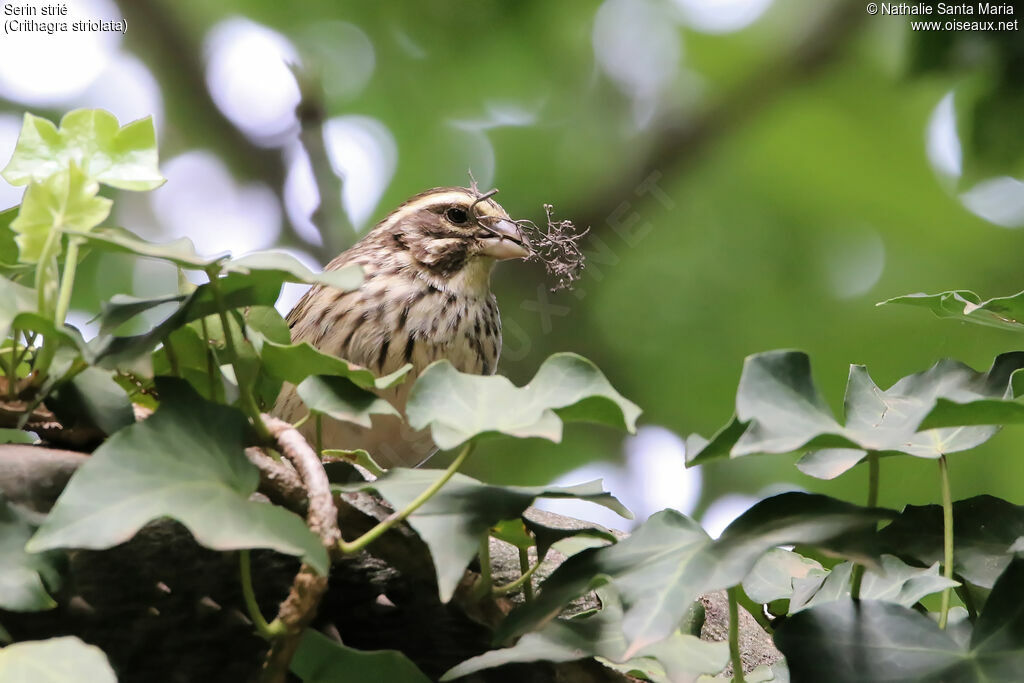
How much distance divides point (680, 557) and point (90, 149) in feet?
2.05

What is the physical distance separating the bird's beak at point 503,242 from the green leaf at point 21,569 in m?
1.52

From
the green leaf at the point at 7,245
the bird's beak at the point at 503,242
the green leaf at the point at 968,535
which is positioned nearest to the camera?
the green leaf at the point at 968,535

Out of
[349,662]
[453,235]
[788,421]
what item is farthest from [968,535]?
[453,235]

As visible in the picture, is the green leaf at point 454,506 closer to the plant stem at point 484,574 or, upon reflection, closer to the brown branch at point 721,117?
the plant stem at point 484,574

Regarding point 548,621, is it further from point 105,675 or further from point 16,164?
point 16,164

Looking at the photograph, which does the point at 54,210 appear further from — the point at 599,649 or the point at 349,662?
the point at 599,649

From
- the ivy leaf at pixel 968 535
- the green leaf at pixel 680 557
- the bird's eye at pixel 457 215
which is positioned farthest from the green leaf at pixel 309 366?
the bird's eye at pixel 457 215

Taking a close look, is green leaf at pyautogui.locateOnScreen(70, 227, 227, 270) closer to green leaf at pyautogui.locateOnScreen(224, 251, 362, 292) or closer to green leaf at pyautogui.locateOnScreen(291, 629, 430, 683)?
green leaf at pyautogui.locateOnScreen(224, 251, 362, 292)

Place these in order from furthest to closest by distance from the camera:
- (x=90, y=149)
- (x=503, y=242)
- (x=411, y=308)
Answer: (x=503, y=242) < (x=411, y=308) < (x=90, y=149)

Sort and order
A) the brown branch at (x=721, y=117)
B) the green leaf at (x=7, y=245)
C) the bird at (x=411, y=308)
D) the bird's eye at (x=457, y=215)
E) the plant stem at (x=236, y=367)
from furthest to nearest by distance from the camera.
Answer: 1. the brown branch at (x=721, y=117)
2. the bird's eye at (x=457, y=215)
3. the bird at (x=411, y=308)
4. the green leaf at (x=7, y=245)
5. the plant stem at (x=236, y=367)

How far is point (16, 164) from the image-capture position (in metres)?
0.93

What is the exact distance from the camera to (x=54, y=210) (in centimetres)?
89

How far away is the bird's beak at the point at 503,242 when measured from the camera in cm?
224

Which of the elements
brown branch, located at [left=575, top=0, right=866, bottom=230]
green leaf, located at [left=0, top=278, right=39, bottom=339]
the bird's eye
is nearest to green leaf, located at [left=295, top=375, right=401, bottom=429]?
green leaf, located at [left=0, top=278, right=39, bottom=339]
